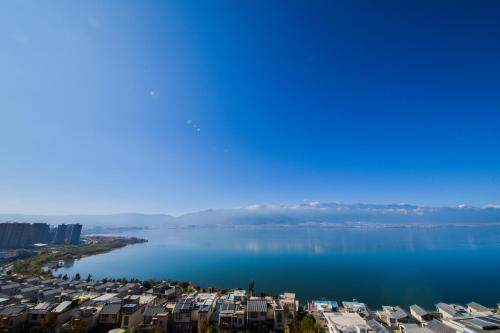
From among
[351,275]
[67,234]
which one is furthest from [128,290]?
[67,234]

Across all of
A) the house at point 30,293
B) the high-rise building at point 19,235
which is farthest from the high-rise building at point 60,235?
the house at point 30,293

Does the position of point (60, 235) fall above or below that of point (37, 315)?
above

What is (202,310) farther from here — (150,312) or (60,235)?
(60,235)

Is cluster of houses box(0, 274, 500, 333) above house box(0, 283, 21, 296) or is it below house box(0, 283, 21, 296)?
below

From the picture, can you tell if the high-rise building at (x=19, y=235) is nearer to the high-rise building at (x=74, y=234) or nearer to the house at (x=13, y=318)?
the high-rise building at (x=74, y=234)

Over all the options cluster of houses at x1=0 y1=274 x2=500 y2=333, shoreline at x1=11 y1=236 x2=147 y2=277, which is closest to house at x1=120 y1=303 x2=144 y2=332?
cluster of houses at x1=0 y1=274 x2=500 y2=333

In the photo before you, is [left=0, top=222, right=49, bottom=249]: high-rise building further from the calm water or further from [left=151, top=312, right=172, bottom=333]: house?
[left=151, top=312, right=172, bottom=333]: house

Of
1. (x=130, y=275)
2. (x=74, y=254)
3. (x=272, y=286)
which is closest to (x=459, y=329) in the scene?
(x=272, y=286)
